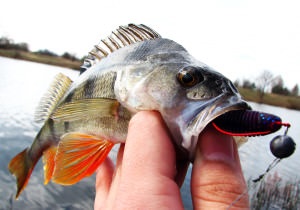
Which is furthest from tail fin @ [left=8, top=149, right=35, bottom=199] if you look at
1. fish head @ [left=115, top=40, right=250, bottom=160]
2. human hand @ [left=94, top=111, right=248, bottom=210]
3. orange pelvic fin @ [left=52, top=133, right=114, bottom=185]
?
human hand @ [left=94, top=111, right=248, bottom=210]

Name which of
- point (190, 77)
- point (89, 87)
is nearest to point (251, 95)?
point (89, 87)

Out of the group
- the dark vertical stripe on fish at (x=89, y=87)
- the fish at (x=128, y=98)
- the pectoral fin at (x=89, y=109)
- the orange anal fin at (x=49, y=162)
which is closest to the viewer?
the fish at (x=128, y=98)

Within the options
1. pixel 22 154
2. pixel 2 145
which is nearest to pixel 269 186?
pixel 22 154

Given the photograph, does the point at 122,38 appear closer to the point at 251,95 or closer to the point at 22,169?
the point at 22,169

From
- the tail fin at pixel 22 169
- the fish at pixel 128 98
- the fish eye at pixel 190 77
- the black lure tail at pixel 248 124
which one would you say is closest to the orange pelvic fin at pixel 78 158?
the fish at pixel 128 98

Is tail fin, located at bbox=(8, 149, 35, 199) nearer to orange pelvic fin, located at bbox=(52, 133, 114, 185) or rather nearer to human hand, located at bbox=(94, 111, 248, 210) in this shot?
orange pelvic fin, located at bbox=(52, 133, 114, 185)

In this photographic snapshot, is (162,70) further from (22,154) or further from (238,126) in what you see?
(22,154)

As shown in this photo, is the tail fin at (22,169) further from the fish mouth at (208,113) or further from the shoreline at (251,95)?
the shoreline at (251,95)
